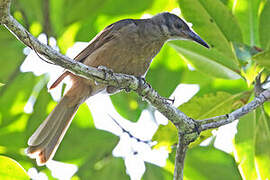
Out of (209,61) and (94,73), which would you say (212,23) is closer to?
(209,61)

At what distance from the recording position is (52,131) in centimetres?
377

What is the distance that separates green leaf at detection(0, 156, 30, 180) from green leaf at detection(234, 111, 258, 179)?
1.65 meters

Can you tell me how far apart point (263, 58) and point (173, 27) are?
124 cm

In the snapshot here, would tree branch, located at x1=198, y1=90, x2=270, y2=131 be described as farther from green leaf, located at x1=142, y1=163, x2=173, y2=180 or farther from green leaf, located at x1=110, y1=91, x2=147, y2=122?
green leaf, located at x1=110, y1=91, x2=147, y2=122

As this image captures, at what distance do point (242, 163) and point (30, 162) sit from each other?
1.70m

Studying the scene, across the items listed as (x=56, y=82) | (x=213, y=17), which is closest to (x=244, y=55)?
(x=213, y=17)

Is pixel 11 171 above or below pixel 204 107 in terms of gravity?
above

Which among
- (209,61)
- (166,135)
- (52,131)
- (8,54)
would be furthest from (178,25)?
(8,54)

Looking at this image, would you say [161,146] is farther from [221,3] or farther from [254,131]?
[221,3]

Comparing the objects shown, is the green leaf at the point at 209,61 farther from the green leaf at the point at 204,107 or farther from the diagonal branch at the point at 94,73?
the diagonal branch at the point at 94,73

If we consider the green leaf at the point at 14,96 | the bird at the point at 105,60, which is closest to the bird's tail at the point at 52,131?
the bird at the point at 105,60

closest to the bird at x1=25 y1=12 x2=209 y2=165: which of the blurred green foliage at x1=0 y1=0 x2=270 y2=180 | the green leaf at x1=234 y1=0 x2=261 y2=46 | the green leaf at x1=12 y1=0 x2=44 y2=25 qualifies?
the blurred green foliage at x1=0 y1=0 x2=270 y2=180

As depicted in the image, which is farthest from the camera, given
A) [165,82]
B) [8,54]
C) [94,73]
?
[165,82]

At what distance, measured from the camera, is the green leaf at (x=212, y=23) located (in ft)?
11.1
